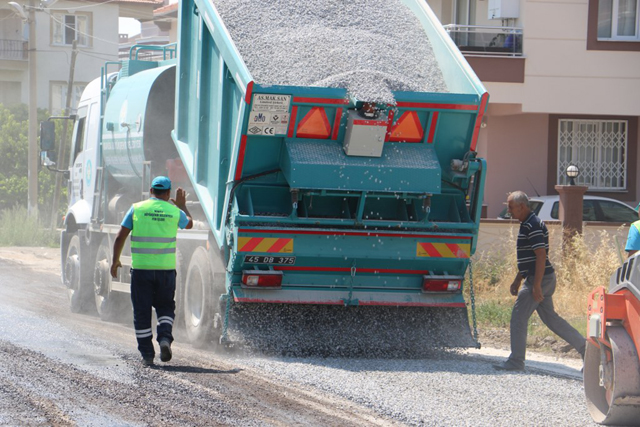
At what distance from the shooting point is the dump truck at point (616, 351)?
5.96 metres

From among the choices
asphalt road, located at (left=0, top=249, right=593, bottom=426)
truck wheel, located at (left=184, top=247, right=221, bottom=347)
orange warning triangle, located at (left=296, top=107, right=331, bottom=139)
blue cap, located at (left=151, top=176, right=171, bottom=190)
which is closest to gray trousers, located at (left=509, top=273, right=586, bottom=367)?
asphalt road, located at (left=0, top=249, right=593, bottom=426)

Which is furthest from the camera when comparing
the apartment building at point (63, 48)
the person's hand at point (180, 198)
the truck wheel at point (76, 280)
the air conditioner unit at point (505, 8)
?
the apartment building at point (63, 48)

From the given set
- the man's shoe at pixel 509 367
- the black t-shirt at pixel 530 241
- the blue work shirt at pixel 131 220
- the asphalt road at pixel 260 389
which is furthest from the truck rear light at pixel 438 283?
the blue work shirt at pixel 131 220

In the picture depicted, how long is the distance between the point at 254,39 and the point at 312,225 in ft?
6.18

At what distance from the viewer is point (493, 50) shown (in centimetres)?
1781

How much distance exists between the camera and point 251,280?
8422 millimetres

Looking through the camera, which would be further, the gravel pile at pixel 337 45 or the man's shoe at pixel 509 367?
the gravel pile at pixel 337 45

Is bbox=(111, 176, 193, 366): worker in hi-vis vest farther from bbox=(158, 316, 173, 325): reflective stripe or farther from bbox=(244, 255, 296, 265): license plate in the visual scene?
bbox=(244, 255, 296, 265): license plate

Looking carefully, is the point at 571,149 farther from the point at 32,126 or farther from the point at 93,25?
the point at 93,25

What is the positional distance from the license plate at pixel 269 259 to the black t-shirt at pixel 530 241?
1949 mm

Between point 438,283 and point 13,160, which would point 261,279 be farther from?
point 13,160

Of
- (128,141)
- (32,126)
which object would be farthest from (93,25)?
(128,141)

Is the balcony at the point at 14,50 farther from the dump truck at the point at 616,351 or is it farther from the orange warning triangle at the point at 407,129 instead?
the dump truck at the point at 616,351

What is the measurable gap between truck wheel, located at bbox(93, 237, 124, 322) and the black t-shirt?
17.6 feet
